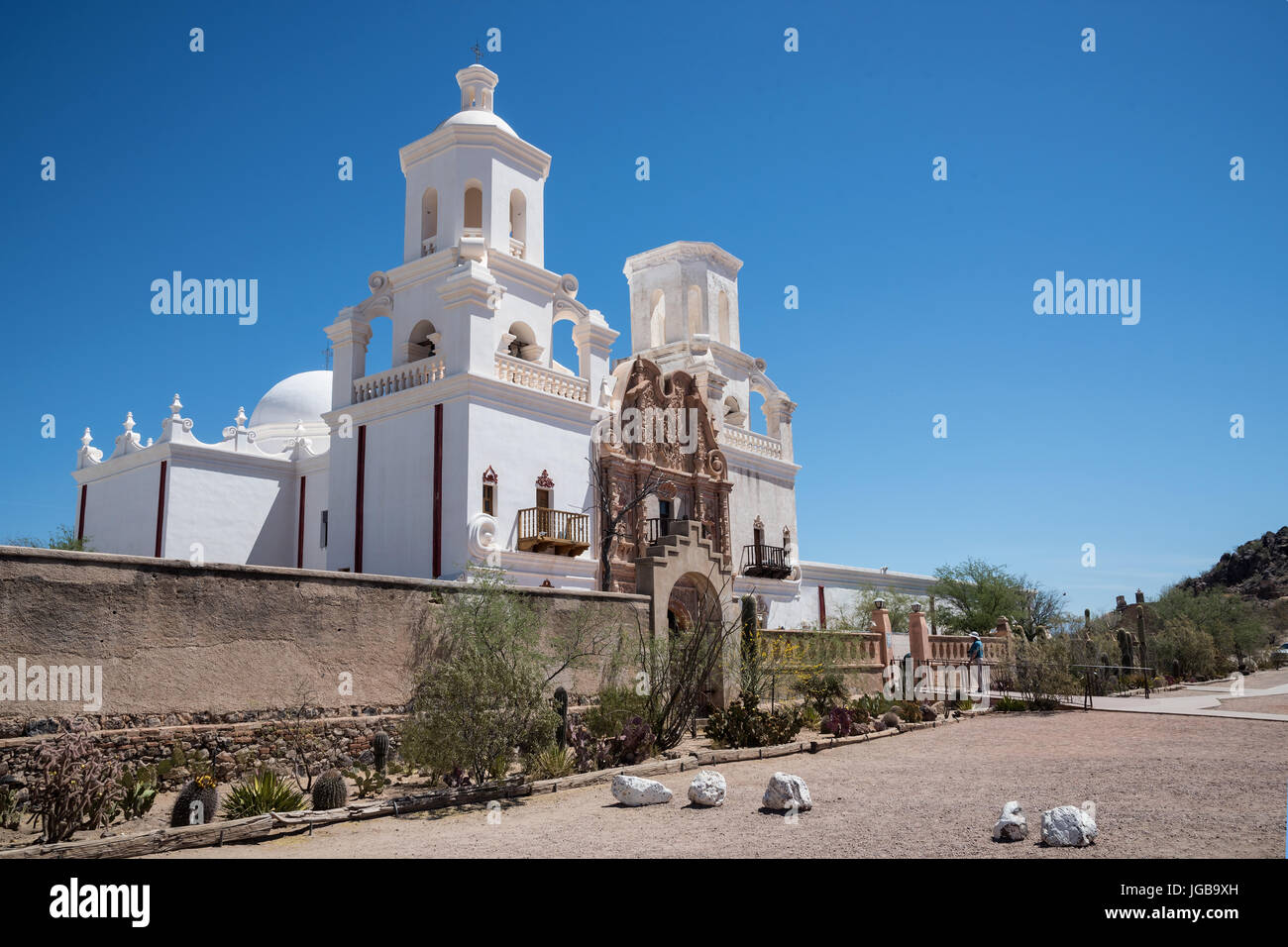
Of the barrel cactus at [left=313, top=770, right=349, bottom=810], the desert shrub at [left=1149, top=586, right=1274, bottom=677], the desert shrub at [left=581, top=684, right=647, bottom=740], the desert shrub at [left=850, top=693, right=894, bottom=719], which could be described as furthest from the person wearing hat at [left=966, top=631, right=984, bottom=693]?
the barrel cactus at [left=313, top=770, right=349, bottom=810]

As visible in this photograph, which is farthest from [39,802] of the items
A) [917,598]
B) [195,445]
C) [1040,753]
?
[917,598]

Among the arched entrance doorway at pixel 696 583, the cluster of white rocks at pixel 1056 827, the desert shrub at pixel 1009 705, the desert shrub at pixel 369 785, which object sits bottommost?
the desert shrub at pixel 1009 705

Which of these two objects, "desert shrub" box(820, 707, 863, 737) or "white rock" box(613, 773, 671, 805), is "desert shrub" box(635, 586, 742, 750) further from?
"white rock" box(613, 773, 671, 805)

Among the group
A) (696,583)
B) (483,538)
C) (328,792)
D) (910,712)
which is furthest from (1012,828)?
(483,538)

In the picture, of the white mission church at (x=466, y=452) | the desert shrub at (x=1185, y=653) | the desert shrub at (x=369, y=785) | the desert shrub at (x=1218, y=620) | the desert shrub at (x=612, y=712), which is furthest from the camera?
the desert shrub at (x=1218, y=620)

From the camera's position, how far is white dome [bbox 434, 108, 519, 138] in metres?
25.4

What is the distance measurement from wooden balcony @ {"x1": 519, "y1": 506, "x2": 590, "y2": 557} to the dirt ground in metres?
9.91

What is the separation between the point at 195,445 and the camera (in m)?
25.1

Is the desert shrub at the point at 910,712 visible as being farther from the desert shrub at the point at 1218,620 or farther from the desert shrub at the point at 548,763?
the desert shrub at the point at 1218,620

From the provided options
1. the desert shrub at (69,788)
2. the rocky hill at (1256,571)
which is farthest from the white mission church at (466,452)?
the rocky hill at (1256,571)

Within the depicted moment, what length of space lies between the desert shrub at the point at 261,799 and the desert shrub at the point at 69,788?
1.10 m

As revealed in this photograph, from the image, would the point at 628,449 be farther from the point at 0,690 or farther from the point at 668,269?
the point at 0,690

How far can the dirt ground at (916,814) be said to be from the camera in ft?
23.4

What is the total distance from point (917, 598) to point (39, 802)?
36987 millimetres
